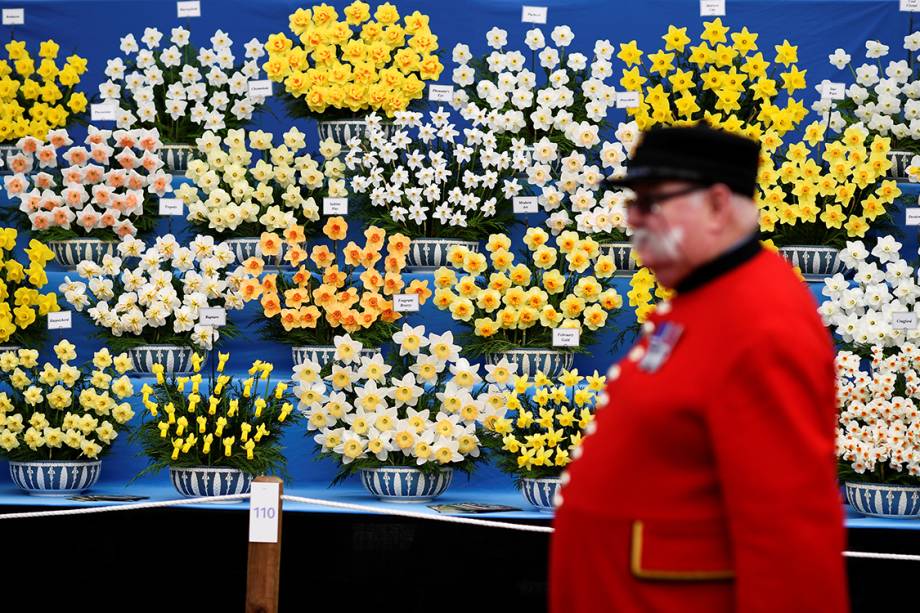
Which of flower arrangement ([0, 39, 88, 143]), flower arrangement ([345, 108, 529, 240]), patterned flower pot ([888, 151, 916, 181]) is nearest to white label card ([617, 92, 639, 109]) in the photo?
flower arrangement ([345, 108, 529, 240])

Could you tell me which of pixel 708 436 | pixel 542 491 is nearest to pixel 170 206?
pixel 542 491

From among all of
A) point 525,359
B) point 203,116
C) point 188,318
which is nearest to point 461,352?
point 525,359

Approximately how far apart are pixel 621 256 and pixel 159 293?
1.74 m

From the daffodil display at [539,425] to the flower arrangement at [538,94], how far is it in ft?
3.90

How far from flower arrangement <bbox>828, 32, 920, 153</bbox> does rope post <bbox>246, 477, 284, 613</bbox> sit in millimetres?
2882

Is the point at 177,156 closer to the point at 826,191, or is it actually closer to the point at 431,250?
the point at 431,250

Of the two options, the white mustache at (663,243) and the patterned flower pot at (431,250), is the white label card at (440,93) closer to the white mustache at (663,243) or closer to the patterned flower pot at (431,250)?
the patterned flower pot at (431,250)

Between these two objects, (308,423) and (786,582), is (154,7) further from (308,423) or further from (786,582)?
(786,582)

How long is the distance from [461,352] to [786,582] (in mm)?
3409

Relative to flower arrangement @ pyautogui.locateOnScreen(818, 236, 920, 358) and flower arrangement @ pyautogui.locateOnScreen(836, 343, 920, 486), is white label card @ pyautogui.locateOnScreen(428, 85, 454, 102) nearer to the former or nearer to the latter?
flower arrangement @ pyautogui.locateOnScreen(818, 236, 920, 358)

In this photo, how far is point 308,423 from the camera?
4660 millimetres

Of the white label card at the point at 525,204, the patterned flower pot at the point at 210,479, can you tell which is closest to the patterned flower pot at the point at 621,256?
the white label card at the point at 525,204

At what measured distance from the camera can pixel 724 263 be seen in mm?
1660

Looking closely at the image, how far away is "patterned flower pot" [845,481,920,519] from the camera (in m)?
4.25
